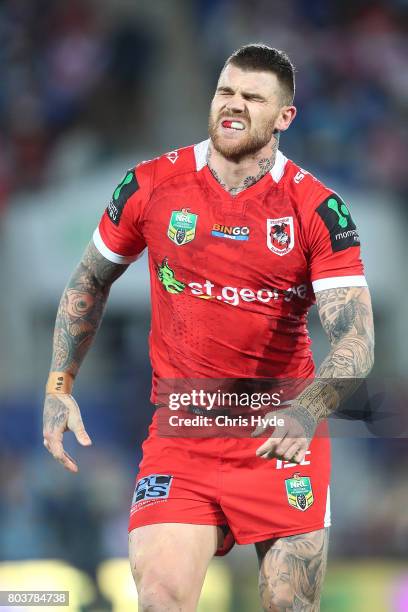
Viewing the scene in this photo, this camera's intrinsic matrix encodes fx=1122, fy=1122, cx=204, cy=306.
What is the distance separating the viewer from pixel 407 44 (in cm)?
1167

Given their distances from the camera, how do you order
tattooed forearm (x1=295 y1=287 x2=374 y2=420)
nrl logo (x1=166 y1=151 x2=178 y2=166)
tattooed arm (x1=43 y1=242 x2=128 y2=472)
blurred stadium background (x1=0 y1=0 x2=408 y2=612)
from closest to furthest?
tattooed forearm (x1=295 y1=287 x2=374 y2=420)
nrl logo (x1=166 y1=151 x2=178 y2=166)
tattooed arm (x1=43 y1=242 x2=128 y2=472)
blurred stadium background (x1=0 y1=0 x2=408 y2=612)

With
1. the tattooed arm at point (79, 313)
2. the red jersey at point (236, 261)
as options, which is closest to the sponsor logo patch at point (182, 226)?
the red jersey at point (236, 261)

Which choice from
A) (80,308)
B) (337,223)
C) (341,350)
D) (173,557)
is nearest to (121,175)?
(80,308)

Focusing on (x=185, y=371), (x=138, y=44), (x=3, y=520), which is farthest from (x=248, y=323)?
(x=138, y=44)

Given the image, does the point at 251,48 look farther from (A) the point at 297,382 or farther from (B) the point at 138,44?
(B) the point at 138,44

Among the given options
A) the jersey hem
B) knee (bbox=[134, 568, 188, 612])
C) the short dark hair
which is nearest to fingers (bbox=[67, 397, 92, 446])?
knee (bbox=[134, 568, 188, 612])

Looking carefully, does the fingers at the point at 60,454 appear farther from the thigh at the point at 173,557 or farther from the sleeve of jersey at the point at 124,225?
the sleeve of jersey at the point at 124,225

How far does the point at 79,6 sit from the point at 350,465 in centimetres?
628

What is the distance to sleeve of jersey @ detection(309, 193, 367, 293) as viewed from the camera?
429cm

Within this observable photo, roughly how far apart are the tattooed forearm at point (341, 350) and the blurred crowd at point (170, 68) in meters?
6.98

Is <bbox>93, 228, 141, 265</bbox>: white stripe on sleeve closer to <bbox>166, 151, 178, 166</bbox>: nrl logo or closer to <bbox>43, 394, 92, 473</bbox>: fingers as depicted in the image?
<bbox>166, 151, 178, 166</bbox>: nrl logo

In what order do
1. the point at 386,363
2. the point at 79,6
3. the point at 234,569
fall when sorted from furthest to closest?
the point at 79,6, the point at 386,363, the point at 234,569

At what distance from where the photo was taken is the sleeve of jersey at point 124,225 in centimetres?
456

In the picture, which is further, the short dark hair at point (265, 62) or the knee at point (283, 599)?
the short dark hair at point (265, 62)
